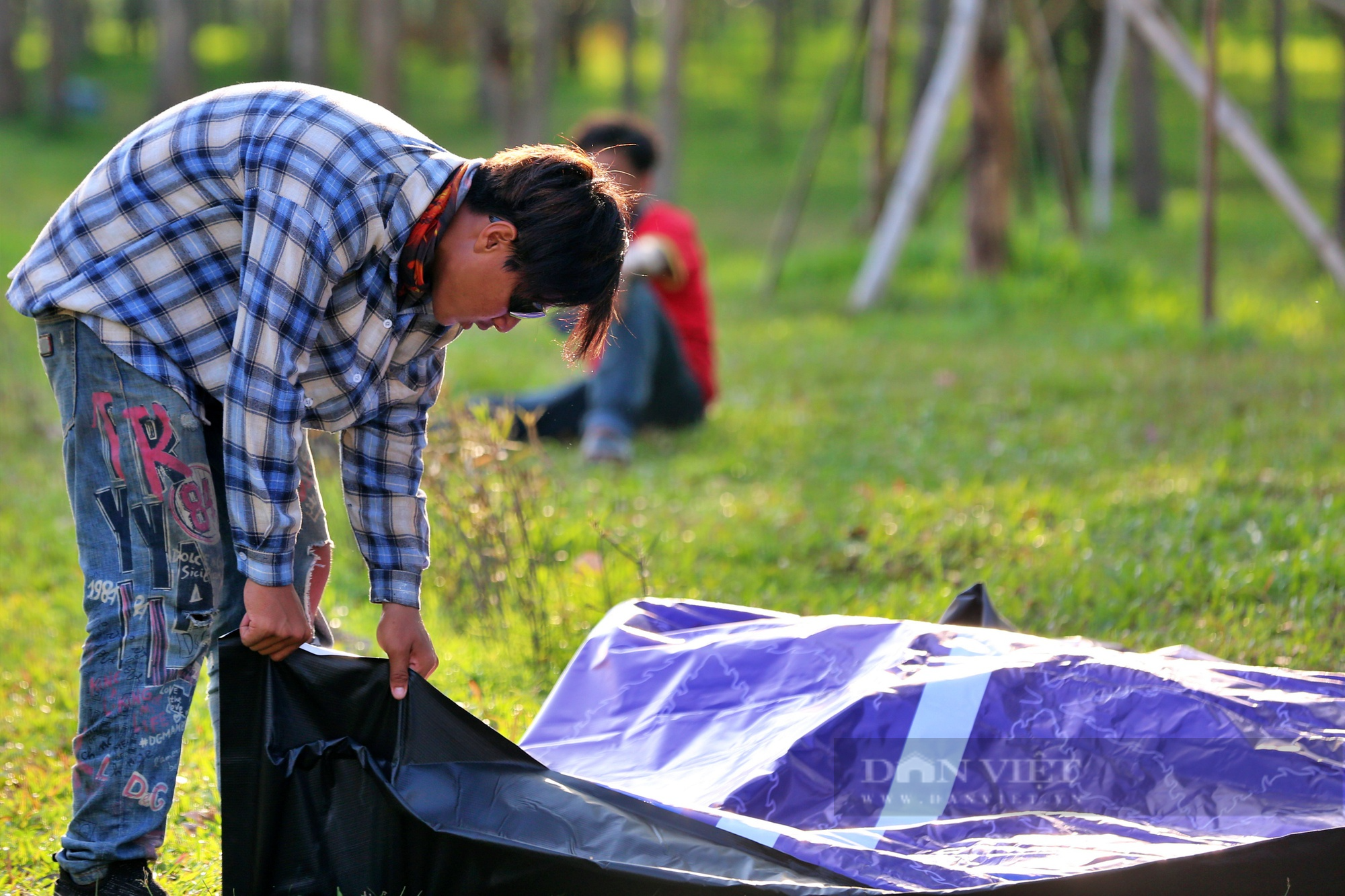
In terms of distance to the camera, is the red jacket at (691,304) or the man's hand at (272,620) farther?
the red jacket at (691,304)

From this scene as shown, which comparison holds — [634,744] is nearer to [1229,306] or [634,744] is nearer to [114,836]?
[114,836]

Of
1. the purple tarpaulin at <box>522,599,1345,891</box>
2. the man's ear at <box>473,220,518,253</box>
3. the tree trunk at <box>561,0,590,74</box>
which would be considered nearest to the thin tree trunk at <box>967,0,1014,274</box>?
the purple tarpaulin at <box>522,599,1345,891</box>

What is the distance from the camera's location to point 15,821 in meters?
2.62

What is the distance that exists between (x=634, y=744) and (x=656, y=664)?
0.65ft

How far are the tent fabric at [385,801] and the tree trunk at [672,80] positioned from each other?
9.18 metres

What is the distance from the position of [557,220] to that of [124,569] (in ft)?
3.00

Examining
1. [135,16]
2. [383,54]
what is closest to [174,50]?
[383,54]

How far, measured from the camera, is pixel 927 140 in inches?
312

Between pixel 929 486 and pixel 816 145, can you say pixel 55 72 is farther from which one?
pixel 929 486

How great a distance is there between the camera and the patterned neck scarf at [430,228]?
1.95 m

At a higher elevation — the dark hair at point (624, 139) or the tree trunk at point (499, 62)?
the tree trunk at point (499, 62)

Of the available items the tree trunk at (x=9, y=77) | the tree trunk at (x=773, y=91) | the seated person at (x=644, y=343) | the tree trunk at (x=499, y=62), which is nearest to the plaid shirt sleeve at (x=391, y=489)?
the seated person at (x=644, y=343)

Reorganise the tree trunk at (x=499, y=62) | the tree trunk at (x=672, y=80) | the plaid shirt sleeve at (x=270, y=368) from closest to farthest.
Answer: the plaid shirt sleeve at (x=270, y=368), the tree trunk at (x=672, y=80), the tree trunk at (x=499, y=62)

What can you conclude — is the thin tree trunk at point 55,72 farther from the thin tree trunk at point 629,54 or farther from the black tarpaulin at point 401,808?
the black tarpaulin at point 401,808
